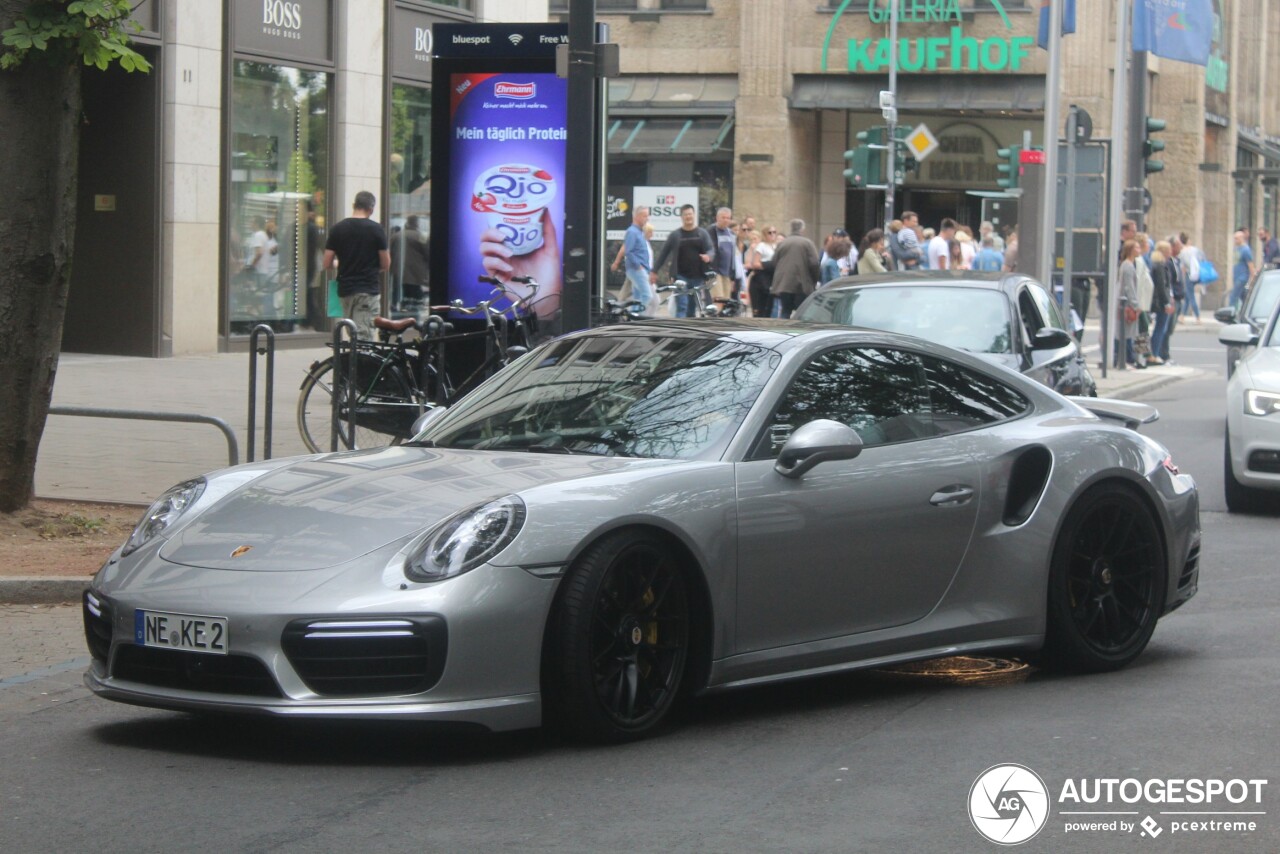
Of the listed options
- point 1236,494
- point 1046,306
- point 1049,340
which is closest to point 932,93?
point 1046,306

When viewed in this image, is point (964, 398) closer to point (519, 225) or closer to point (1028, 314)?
point (1028, 314)

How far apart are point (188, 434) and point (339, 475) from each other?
8687 millimetres

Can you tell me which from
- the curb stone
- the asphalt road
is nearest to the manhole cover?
the asphalt road

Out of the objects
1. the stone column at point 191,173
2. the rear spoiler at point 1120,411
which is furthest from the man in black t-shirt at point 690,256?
the rear spoiler at point 1120,411

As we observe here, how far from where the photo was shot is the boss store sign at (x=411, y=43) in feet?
87.3

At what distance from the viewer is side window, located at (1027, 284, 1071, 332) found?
46.0 feet

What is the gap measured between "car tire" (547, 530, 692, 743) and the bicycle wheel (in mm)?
7298

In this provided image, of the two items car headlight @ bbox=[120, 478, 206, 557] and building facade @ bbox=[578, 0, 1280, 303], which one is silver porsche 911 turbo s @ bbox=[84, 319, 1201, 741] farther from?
building facade @ bbox=[578, 0, 1280, 303]

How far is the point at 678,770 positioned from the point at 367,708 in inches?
36.0

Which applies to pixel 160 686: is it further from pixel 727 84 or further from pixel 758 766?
pixel 727 84

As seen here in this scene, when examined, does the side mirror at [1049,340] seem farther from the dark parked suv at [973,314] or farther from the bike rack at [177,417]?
the bike rack at [177,417]

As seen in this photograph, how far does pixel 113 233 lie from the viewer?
21.9m

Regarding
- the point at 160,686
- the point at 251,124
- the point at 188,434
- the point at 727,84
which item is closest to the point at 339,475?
the point at 160,686

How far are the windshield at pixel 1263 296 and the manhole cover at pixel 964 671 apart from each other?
11561mm
